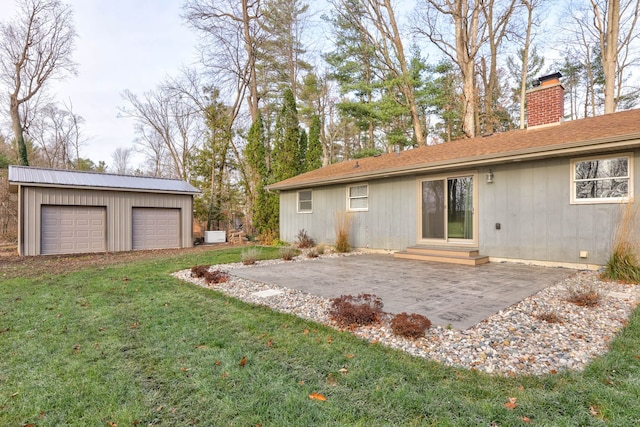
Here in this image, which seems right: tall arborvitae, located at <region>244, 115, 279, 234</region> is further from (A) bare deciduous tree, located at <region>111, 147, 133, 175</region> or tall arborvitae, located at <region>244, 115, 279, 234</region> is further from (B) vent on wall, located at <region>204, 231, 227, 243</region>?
(A) bare deciduous tree, located at <region>111, 147, 133, 175</region>

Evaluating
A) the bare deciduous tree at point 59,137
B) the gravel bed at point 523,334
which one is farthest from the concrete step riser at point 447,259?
the bare deciduous tree at point 59,137

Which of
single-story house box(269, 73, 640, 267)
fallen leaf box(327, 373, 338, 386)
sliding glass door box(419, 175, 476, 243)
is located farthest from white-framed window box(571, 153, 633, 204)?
fallen leaf box(327, 373, 338, 386)

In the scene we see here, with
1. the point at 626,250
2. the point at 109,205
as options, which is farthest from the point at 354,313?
the point at 109,205

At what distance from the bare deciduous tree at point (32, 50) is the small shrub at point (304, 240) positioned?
1468 centimetres

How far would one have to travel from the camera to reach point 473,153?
707cm

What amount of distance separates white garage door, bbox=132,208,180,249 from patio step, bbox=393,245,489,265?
8996 millimetres

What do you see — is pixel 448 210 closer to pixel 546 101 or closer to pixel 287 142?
pixel 546 101

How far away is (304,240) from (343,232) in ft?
5.61

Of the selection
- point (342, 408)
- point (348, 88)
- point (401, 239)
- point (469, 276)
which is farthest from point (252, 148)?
point (342, 408)

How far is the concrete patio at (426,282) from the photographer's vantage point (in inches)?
138

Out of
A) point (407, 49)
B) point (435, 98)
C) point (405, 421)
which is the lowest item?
point (405, 421)

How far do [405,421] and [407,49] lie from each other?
16.2m

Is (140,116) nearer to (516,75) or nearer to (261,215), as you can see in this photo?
(261,215)

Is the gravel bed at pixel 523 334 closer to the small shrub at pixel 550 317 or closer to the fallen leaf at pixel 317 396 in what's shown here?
the small shrub at pixel 550 317
